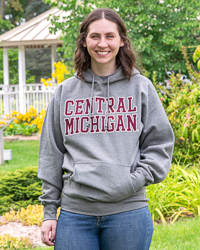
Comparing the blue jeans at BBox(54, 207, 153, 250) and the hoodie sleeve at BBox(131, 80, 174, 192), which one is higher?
the hoodie sleeve at BBox(131, 80, 174, 192)

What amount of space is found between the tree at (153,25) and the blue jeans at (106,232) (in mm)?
7877

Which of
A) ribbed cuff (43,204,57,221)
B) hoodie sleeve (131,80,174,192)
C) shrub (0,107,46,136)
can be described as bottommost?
shrub (0,107,46,136)

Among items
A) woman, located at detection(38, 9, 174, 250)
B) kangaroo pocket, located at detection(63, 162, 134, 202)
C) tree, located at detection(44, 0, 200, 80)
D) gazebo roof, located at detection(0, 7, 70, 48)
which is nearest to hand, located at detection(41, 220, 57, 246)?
woman, located at detection(38, 9, 174, 250)

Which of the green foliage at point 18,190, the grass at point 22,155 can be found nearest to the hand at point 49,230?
the green foliage at point 18,190

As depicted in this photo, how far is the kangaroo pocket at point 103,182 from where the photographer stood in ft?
5.34

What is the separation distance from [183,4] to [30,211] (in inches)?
288

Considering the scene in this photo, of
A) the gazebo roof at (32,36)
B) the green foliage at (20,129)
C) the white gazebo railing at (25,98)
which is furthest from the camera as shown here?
the white gazebo railing at (25,98)

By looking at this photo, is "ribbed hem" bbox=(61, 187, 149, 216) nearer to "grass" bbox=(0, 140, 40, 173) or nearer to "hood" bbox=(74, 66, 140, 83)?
"hood" bbox=(74, 66, 140, 83)

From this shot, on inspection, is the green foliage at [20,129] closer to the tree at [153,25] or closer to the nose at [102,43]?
the tree at [153,25]

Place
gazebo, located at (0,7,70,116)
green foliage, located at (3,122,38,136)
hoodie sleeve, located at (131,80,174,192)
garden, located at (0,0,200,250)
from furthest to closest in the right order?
gazebo, located at (0,7,70,116) < green foliage, located at (3,122,38,136) < garden, located at (0,0,200,250) < hoodie sleeve, located at (131,80,174,192)

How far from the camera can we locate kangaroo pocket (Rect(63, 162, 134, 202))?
1.63 metres

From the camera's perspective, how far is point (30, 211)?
184 inches

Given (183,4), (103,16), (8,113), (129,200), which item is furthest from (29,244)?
(8,113)

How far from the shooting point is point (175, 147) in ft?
20.3
